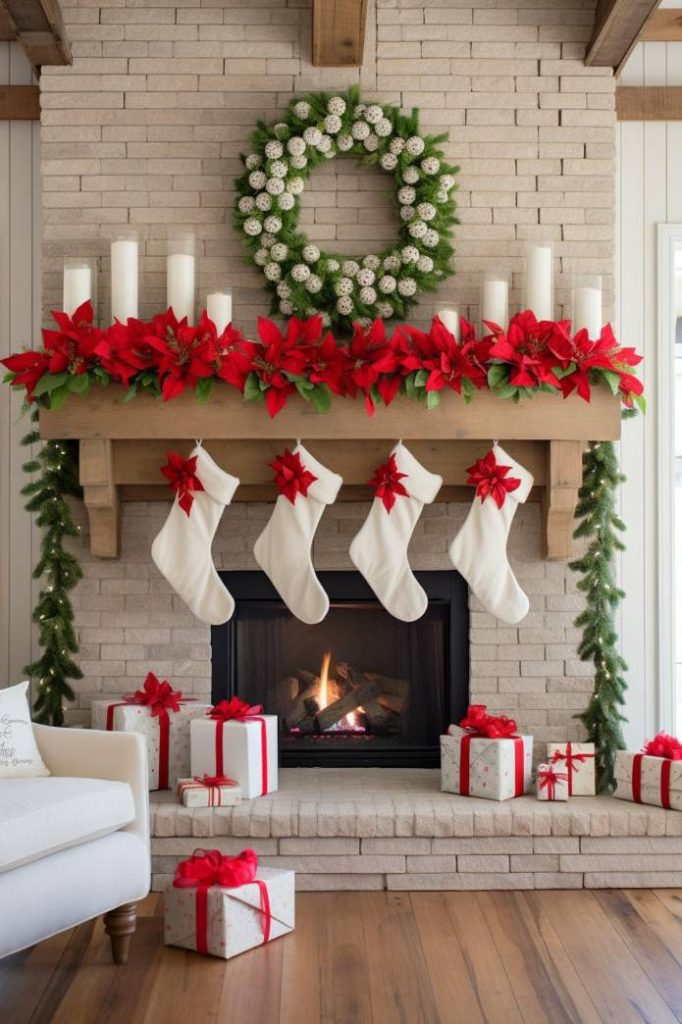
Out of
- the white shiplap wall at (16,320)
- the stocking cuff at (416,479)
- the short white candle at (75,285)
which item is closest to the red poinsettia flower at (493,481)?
the stocking cuff at (416,479)

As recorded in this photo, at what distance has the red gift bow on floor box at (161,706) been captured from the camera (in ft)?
11.8

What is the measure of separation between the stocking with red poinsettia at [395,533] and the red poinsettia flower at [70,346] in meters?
0.95

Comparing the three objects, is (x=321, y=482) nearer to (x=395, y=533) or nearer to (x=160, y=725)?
(x=395, y=533)

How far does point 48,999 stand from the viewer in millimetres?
2568

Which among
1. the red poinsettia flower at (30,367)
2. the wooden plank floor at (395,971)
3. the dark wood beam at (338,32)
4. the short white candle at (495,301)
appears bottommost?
the wooden plank floor at (395,971)

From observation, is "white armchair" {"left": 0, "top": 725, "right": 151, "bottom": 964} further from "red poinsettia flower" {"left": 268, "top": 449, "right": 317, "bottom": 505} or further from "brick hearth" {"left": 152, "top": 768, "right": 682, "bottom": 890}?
"red poinsettia flower" {"left": 268, "top": 449, "right": 317, "bottom": 505}

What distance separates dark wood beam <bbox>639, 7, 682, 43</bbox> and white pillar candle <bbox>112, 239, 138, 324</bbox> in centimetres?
194

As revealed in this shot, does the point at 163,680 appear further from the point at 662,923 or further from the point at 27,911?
the point at 662,923

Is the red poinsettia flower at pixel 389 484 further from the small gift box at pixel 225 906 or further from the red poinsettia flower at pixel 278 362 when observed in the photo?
the small gift box at pixel 225 906

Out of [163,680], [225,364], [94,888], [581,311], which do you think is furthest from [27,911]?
[581,311]

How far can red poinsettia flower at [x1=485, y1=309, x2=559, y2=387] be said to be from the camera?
3.37m

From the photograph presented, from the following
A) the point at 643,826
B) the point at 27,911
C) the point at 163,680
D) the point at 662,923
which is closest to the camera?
the point at 27,911

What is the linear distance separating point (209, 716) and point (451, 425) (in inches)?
46.5

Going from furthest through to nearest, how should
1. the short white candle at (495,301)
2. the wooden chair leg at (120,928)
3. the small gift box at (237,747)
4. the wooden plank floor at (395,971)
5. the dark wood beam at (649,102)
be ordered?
the dark wood beam at (649,102)
the short white candle at (495,301)
the small gift box at (237,747)
the wooden chair leg at (120,928)
the wooden plank floor at (395,971)
